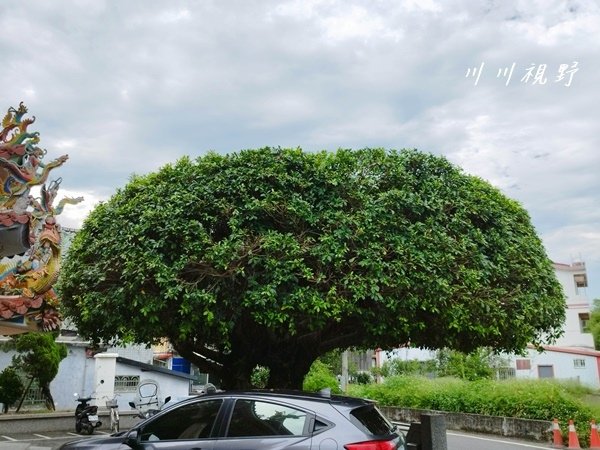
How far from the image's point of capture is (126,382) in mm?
23812

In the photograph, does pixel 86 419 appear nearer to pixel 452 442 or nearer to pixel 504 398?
pixel 452 442

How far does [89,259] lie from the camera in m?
9.30

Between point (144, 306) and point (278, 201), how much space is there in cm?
235

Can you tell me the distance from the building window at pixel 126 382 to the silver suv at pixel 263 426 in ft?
59.9

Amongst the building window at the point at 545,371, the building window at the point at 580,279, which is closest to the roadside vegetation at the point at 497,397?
the building window at the point at 545,371

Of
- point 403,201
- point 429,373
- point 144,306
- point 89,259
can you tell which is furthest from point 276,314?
point 429,373

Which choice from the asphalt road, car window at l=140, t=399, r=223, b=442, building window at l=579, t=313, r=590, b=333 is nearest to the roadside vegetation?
the asphalt road

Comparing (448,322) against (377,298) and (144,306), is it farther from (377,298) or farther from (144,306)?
(144,306)

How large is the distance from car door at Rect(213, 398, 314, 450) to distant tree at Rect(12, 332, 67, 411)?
49.1 feet

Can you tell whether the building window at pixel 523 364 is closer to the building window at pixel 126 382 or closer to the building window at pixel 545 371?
the building window at pixel 545 371

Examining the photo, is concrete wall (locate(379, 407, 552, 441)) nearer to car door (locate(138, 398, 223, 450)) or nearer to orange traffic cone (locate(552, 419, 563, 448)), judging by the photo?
orange traffic cone (locate(552, 419, 563, 448))

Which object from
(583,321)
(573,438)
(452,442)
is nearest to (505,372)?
(583,321)

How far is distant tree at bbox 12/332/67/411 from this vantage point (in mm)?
18531

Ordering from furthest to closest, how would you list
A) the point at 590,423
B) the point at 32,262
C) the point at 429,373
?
the point at 429,373 < the point at 590,423 < the point at 32,262
